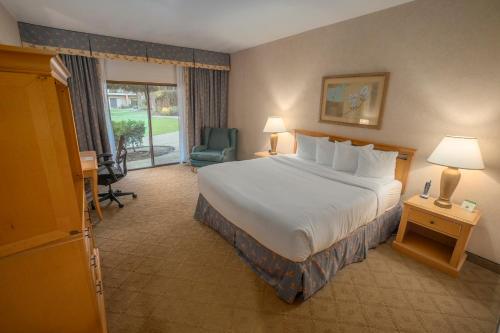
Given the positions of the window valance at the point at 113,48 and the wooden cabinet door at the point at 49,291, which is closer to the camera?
the wooden cabinet door at the point at 49,291

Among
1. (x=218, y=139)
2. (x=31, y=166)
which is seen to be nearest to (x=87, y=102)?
(x=218, y=139)

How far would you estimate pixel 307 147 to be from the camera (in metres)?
3.74

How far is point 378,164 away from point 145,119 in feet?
15.8

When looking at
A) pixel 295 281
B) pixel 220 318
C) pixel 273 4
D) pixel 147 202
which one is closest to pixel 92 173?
pixel 147 202

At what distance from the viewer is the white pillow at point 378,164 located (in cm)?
287

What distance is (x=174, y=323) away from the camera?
70.1 inches

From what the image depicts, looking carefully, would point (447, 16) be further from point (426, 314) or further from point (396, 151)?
point (426, 314)

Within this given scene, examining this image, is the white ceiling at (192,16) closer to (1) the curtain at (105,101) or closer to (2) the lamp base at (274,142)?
(1) the curtain at (105,101)

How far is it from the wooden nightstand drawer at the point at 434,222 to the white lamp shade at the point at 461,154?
56 centimetres

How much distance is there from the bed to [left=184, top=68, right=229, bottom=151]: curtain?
277cm

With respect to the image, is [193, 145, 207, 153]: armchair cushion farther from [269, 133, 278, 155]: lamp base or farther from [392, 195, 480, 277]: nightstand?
[392, 195, 480, 277]: nightstand

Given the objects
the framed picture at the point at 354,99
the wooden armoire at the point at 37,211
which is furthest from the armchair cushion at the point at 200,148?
the wooden armoire at the point at 37,211

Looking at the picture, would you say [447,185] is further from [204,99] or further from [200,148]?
[204,99]

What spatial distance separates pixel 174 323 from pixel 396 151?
9.87 ft
